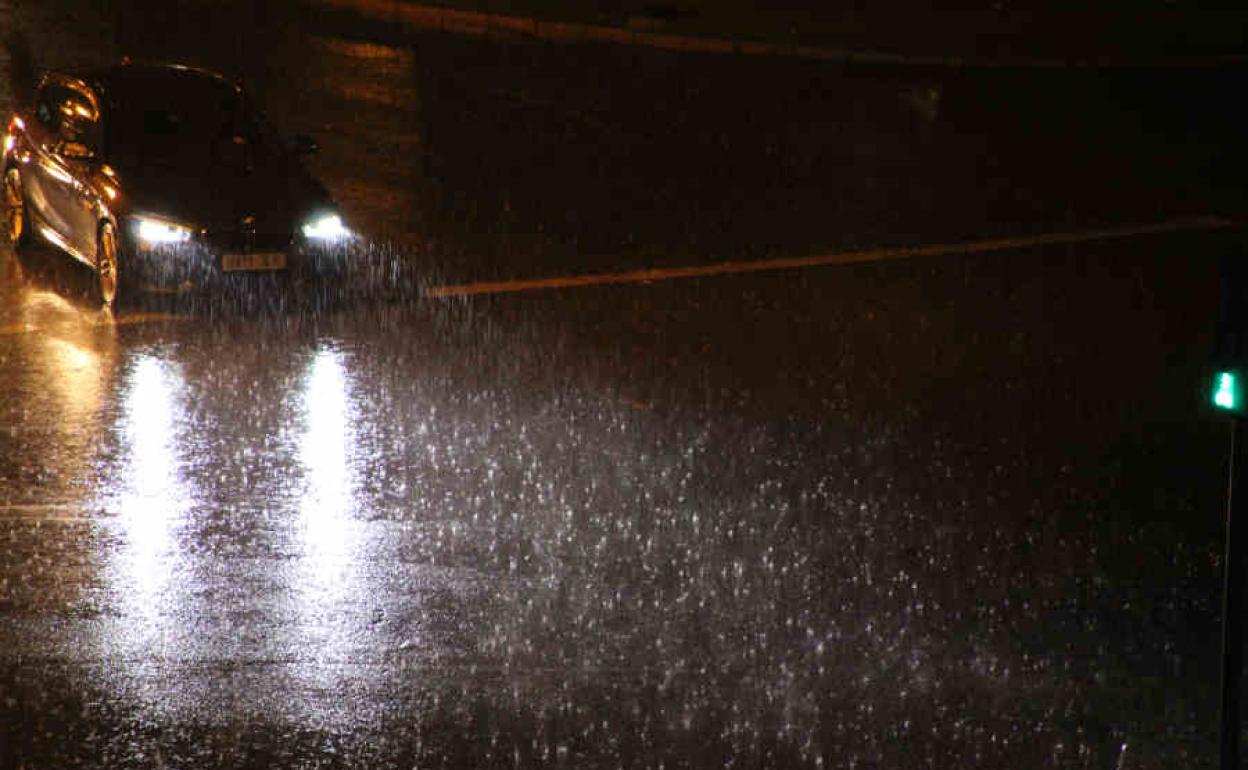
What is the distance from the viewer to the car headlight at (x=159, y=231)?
39.1ft

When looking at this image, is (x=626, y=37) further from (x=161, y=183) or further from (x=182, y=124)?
(x=161, y=183)

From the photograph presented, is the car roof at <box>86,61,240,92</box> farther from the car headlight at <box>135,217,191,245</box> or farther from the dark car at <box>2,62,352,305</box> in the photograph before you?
the car headlight at <box>135,217,191,245</box>

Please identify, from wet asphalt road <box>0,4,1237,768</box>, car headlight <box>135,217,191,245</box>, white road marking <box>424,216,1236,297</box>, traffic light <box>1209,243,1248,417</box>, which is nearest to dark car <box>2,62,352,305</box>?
car headlight <box>135,217,191,245</box>

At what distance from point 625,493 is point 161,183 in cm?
563

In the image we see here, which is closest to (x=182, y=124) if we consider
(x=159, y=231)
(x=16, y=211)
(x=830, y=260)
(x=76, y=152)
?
(x=76, y=152)

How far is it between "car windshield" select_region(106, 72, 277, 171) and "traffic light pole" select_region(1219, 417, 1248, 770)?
9507 mm

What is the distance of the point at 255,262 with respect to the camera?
12.1 metres

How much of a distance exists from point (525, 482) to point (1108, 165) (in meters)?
11.4

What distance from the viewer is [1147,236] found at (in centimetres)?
1506

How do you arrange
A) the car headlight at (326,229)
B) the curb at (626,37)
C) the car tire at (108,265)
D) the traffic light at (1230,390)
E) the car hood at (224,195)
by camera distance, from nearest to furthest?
the traffic light at (1230,390) < the car tire at (108,265) < the car hood at (224,195) < the car headlight at (326,229) < the curb at (626,37)

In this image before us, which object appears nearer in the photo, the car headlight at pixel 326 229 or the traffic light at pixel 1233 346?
the traffic light at pixel 1233 346

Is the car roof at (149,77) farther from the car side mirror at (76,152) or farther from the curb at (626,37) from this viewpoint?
the curb at (626,37)

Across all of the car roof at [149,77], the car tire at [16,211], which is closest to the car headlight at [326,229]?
the car roof at [149,77]

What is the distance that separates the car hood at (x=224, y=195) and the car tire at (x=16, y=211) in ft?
3.65
